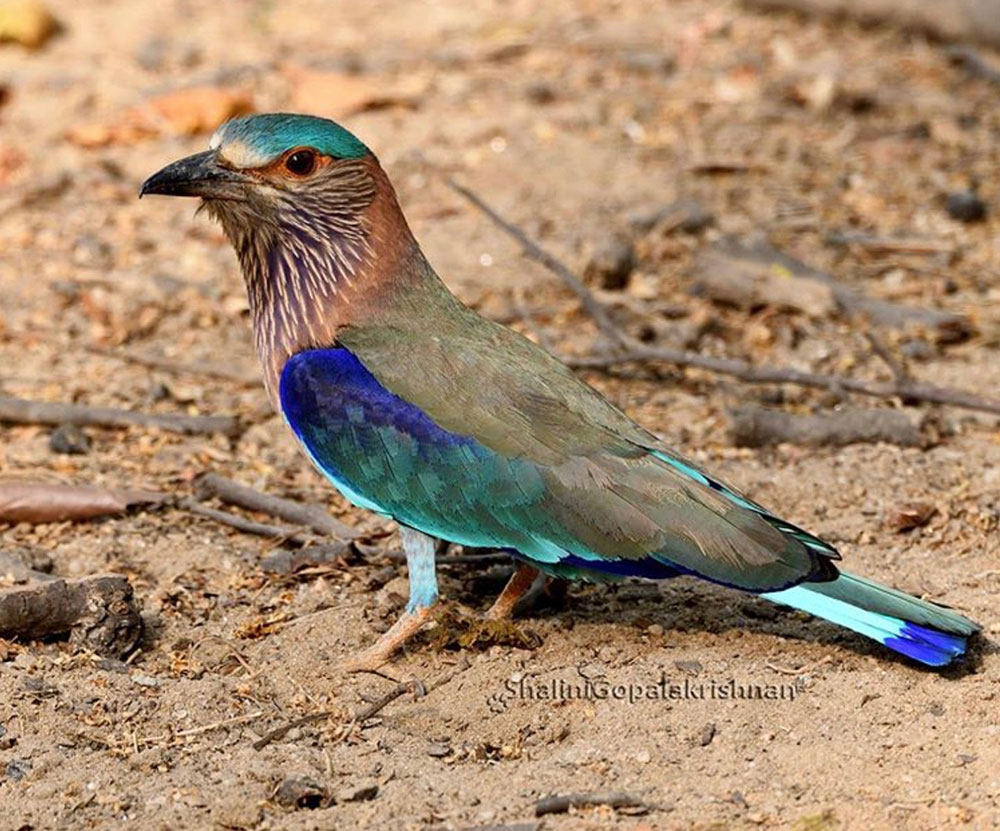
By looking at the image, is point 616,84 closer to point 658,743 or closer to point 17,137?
point 17,137

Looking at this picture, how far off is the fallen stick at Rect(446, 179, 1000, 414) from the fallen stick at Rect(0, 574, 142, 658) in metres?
Result: 2.47

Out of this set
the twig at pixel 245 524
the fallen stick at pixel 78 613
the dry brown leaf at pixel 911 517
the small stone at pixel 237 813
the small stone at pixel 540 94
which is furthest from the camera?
the small stone at pixel 540 94

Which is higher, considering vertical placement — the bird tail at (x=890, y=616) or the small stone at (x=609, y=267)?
the small stone at (x=609, y=267)

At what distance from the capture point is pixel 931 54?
10.8 metres

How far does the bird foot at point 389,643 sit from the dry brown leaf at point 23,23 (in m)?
→ 6.68

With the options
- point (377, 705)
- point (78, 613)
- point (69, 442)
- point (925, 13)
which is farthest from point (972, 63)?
point (78, 613)

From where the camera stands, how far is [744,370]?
700 centimetres

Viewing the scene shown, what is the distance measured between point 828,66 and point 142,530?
20.0 ft

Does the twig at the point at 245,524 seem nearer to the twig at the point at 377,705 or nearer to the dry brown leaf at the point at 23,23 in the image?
the twig at the point at 377,705

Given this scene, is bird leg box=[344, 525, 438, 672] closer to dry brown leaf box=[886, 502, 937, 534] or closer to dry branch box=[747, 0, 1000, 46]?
dry brown leaf box=[886, 502, 937, 534]

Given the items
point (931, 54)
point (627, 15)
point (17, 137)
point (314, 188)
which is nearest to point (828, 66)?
point (931, 54)

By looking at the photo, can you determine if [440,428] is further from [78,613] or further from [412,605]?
[78,613]

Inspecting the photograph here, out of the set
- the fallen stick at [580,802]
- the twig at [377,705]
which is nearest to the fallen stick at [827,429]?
the twig at [377,705]

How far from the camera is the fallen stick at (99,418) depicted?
273 inches
